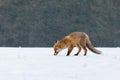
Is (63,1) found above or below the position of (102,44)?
above

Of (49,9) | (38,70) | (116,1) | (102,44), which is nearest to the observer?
(38,70)

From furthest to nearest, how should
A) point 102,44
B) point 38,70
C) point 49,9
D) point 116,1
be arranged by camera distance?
point 116,1, point 49,9, point 102,44, point 38,70

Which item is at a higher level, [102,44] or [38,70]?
[38,70]

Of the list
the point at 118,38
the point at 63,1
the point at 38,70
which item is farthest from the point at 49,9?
the point at 38,70

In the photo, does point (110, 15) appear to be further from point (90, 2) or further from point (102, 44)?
point (102, 44)

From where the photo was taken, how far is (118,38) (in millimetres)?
69688

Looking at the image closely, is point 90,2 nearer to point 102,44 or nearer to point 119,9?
point 119,9

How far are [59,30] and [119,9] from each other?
1432 cm

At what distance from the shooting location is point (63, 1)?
74.9m

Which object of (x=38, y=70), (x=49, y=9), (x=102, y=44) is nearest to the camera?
(x=38, y=70)

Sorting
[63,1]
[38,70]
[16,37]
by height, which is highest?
[38,70]

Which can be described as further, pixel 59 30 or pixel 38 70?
pixel 59 30

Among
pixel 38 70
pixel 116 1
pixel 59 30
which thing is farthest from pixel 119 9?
pixel 38 70

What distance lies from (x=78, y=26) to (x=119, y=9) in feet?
36.0
